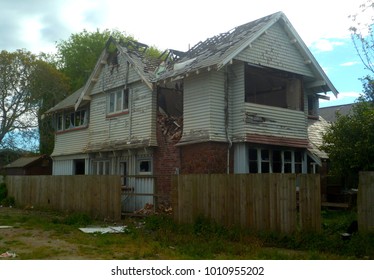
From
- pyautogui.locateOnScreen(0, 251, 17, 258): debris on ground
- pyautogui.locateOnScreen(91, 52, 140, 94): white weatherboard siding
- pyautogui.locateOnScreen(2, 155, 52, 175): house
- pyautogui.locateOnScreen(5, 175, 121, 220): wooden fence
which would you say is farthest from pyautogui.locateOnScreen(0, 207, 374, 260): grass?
pyautogui.locateOnScreen(2, 155, 52, 175): house

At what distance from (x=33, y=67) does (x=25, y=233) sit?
2609cm

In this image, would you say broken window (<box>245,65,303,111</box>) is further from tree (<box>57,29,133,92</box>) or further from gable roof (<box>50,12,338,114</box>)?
tree (<box>57,29,133,92</box>)

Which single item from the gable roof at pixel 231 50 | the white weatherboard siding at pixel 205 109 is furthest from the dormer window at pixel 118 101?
the white weatherboard siding at pixel 205 109

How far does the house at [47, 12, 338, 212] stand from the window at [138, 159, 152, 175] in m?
0.05

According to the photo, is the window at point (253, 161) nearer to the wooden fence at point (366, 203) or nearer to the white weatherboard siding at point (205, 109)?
the white weatherboard siding at point (205, 109)

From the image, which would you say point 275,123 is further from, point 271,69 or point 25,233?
point 25,233

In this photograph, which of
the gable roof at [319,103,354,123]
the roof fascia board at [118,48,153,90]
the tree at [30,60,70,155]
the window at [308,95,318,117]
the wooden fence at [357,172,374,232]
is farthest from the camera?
the gable roof at [319,103,354,123]

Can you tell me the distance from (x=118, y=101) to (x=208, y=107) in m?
6.70

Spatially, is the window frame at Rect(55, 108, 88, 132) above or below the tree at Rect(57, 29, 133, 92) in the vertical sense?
below

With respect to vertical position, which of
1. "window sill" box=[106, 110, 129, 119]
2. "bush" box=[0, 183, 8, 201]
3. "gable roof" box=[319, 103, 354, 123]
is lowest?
"bush" box=[0, 183, 8, 201]

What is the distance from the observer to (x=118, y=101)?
71.2ft

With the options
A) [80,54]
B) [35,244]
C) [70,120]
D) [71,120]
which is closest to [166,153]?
[35,244]

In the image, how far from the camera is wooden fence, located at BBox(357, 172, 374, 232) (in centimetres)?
1002

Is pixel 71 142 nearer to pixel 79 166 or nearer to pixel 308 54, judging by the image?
pixel 79 166
